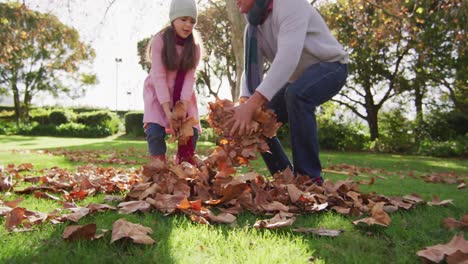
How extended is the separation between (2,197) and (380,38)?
11149 millimetres

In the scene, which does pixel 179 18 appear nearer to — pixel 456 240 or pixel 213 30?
pixel 456 240

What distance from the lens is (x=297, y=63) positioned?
2.92m

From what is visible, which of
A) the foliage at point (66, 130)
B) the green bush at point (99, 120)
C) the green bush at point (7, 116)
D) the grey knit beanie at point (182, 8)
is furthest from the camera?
the green bush at point (7, 116)

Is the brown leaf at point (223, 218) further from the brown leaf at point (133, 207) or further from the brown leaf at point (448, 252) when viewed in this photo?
the brown leaf at point (448, 252)

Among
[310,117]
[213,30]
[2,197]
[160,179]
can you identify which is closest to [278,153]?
[310,117]

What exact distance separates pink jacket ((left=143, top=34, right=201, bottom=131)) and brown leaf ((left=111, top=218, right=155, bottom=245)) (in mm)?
2166

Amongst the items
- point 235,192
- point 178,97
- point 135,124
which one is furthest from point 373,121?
point 235,192

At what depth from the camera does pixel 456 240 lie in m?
1.67

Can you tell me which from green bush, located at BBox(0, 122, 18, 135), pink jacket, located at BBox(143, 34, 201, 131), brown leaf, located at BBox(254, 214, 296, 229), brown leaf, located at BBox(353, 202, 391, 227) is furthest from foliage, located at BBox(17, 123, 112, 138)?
brown leaf, located at BBox(353, 202, 391, 227)

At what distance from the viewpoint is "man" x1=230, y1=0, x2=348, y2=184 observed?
2.90 metres

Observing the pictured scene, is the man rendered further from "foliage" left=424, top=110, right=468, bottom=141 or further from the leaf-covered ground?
"foliage" left=424, top=110, right=468, bottom=141

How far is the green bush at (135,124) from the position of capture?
23.5 meters

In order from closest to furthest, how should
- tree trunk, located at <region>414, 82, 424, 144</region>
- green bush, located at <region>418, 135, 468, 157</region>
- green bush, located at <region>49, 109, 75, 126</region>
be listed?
green bush, located at <region>418, 135, 468, 157</region>, tree trunk, located at <region>414, 82, 424, 144</region>, green bush, located at <region>49, 109, 75, 126</region>

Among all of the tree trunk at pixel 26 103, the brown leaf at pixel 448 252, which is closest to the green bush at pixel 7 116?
the tree trunk at pixel 26 103
